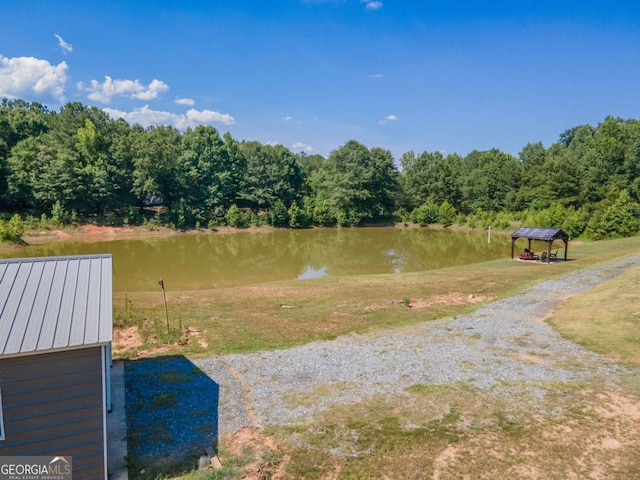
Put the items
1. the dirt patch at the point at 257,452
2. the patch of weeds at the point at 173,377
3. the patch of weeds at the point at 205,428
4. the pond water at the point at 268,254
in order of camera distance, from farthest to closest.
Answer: the pond water at the point at 268,254 < the patch of weeds at the point at 173,377 < the patch of weeds at the point at 205,428 < the dirt patch at the point at 257,452

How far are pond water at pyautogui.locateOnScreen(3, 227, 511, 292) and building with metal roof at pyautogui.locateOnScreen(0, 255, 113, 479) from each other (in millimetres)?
16210

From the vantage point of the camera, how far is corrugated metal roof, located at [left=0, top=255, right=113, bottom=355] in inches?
214

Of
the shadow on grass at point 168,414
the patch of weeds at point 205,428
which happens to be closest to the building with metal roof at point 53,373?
the shadow on grass at point 168,414

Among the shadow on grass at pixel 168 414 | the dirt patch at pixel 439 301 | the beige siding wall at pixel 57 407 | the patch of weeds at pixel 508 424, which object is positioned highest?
the beige siding wall at pixel 57 407

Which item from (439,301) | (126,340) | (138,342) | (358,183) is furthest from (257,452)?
(358,183)

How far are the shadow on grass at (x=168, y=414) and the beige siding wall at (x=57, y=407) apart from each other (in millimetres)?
926

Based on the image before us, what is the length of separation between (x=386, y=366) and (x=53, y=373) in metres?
6.92

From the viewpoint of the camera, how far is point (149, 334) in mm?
12180

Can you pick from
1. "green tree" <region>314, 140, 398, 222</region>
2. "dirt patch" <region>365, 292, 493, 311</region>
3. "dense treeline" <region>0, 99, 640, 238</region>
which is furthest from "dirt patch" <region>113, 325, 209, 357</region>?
"green tree" <region>314, 140, 398, 222</region>

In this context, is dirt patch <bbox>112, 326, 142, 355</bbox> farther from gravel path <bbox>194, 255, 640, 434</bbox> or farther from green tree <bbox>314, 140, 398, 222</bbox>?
green tree <bbox>314, 140, 398, 222</bbox>

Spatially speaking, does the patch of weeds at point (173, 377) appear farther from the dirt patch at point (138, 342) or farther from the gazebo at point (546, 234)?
the gazebo at point (546, 234)

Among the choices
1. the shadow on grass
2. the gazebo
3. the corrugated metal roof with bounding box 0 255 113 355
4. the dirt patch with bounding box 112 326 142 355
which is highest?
the gazebo

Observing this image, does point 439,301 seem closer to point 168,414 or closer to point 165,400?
point 165,400

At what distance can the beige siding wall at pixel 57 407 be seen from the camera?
17.8ft
